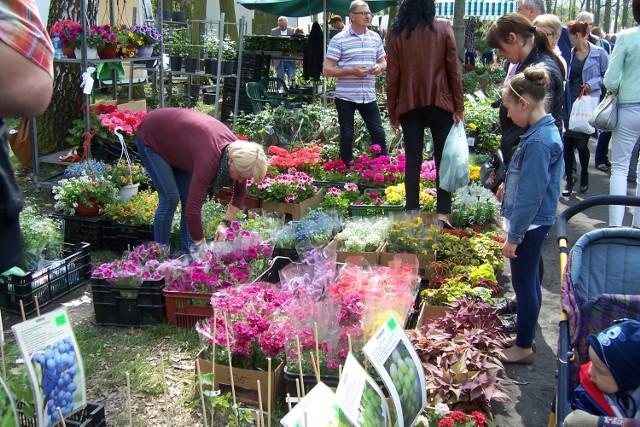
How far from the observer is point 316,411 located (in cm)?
218

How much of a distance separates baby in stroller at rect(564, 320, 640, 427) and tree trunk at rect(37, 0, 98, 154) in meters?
7.34

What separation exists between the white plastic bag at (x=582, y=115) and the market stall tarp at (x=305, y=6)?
21.0 feet

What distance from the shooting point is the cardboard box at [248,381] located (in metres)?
3.37

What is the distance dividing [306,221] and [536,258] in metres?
2.20

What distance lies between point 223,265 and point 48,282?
4.32 feet

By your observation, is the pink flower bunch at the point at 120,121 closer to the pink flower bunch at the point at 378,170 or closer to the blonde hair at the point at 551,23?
the pink flower bunch at the point at 378,170

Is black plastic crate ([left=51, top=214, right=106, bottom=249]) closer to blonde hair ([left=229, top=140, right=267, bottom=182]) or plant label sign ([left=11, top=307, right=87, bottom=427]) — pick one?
blonde hair ([left=229, top=140, right=267, bottom=182])

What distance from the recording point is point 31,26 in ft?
5.17

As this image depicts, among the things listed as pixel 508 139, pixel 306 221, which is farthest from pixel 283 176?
pixel 508 139

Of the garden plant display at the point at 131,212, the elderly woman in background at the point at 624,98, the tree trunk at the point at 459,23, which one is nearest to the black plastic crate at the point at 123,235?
the garden plant display at the point at 131,212

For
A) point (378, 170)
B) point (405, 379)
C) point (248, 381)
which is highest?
point (378, 170)

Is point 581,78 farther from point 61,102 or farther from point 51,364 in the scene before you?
point 51,364

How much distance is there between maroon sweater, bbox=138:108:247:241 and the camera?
425 cm

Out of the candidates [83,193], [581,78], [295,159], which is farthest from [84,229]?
[581,78]
